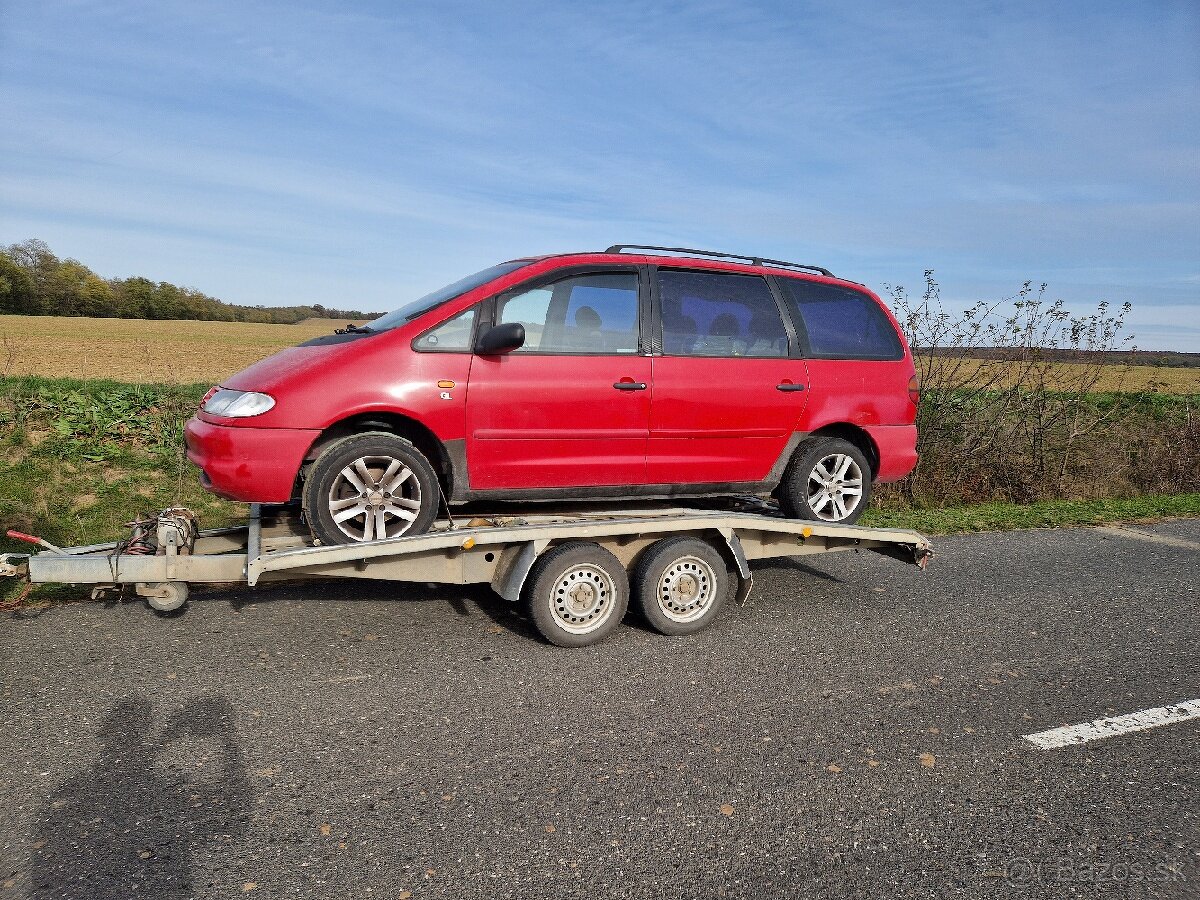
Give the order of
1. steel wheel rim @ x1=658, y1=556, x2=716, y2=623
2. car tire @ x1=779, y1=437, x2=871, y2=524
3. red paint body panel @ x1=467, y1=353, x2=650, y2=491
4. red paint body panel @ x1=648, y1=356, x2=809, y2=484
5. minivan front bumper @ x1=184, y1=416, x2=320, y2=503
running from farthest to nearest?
car tire @ x1=779, y1=437, x2=871, y2=524
red paint body panel @ x1=648, y1=356, x2=809, y2=484
steel wheel rim @ x1=658, y1=556, x2=716, y2=623
red paint body panel @ x1=467, y1=353, x2=650, y2=491
minivan front bumper @ x1=184, y1=416, x2=320, y2=503

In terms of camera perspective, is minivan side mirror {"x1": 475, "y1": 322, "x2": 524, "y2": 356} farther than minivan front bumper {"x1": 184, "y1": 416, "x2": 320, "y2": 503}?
Yes

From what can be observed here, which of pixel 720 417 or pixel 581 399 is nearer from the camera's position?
pixel 581 399

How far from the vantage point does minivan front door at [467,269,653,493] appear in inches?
185

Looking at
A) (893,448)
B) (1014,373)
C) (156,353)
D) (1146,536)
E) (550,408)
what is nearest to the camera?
(550,408)

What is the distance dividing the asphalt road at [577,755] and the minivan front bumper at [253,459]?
2.80 ft

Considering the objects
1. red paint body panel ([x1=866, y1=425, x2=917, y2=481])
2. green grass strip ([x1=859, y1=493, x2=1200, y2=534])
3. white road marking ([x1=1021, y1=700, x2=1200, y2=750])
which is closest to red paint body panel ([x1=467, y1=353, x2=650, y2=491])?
red paint body panel ([x1=866, y1=425, x2=917, y2=481])

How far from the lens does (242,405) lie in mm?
4363

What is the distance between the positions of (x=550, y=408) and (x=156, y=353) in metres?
25.9

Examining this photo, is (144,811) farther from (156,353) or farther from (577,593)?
(156,353)

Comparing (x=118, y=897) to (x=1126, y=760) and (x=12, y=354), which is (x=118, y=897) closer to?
(x=1126, y=760)

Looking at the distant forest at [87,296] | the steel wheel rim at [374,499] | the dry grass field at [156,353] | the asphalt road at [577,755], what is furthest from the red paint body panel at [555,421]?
the distant forest at [87,296]

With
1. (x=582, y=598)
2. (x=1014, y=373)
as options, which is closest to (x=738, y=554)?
(x=582, y=598)

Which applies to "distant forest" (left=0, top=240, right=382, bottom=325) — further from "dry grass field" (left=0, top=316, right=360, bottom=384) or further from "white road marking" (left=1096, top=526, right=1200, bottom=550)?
"white road marking" (left=1096, top=526, right=1200, bottom=550)

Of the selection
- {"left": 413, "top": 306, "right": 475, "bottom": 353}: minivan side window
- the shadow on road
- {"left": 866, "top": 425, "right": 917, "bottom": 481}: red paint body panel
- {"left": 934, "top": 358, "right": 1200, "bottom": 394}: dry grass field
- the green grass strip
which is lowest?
the shadow on road
